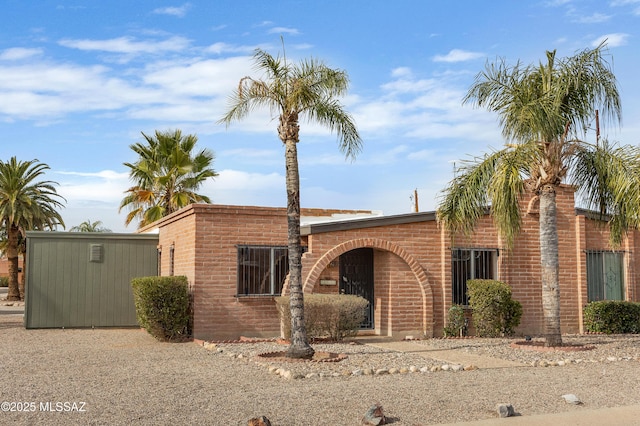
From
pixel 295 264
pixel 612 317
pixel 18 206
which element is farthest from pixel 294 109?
pixel 18 206

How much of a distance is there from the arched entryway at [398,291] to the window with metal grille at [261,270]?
3.09 ft

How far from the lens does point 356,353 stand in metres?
13.5

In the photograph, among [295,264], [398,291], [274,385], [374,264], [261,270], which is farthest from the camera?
[374,264]

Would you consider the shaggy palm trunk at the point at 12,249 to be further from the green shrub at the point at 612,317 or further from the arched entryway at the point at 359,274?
the green shrub at the point at 612,317

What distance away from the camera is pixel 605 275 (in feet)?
64.0

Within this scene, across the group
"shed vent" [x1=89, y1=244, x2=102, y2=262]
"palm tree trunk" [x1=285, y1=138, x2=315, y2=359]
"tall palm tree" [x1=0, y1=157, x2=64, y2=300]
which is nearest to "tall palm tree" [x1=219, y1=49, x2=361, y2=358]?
"palm tree trunk" [x1=285, y1=138, x2=315, y2=359]

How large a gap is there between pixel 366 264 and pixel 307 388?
8.25 metres

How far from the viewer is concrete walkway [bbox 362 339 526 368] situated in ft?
41.0

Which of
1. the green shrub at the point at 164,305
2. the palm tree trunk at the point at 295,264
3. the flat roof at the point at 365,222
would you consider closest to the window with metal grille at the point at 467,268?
the flat roof at the point at 365,222

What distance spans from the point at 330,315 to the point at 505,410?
7.35 meters

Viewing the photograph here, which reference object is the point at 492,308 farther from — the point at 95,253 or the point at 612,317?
the point at 95,253

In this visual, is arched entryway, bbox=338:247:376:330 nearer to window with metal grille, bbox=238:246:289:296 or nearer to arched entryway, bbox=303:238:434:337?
arched entryway, bbox=303:238:434:337

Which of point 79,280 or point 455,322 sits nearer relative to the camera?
point 455,322

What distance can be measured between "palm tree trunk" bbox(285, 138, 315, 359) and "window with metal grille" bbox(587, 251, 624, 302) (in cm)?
1000
